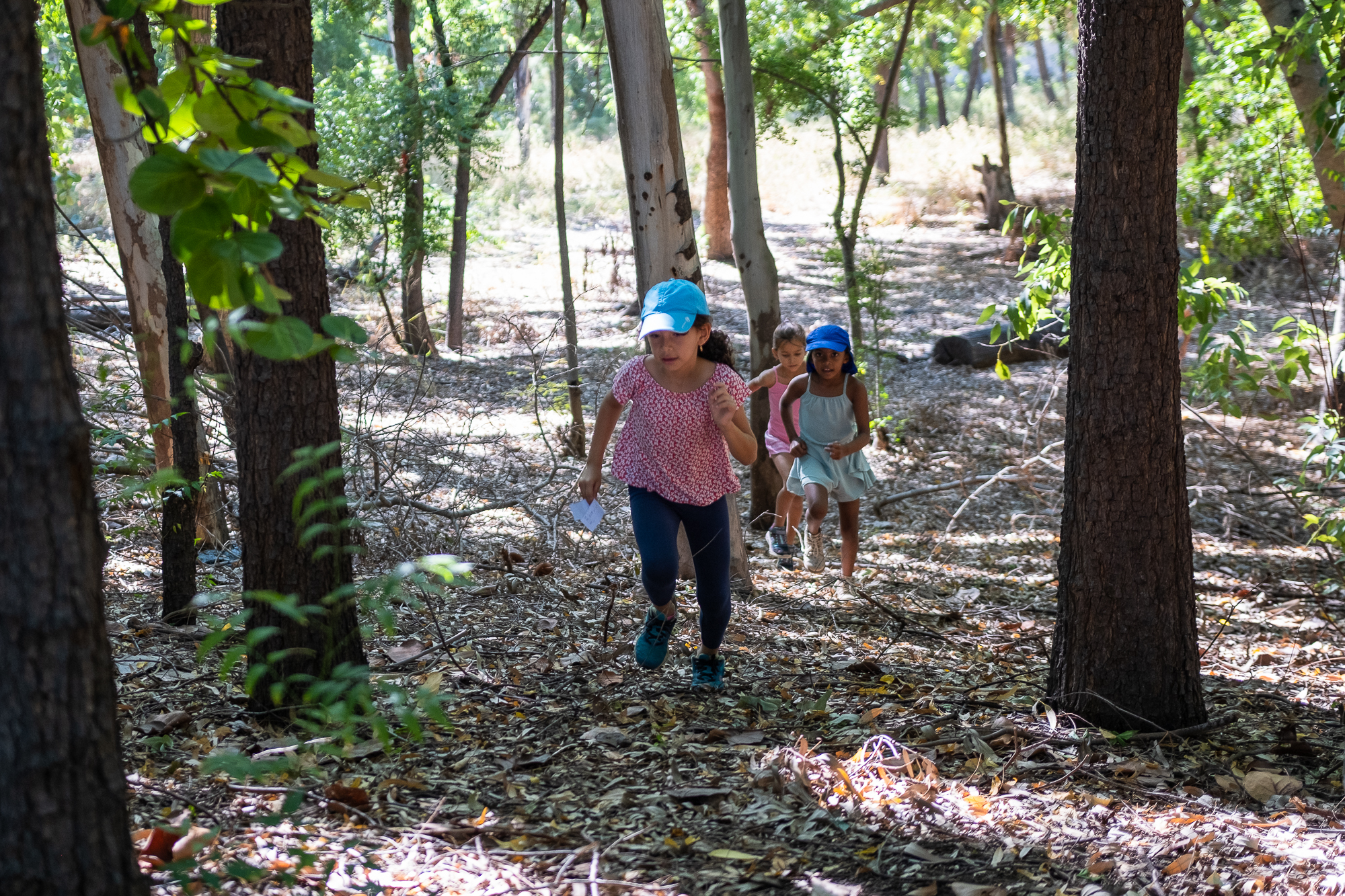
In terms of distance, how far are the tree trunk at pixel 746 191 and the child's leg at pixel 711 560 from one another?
2.53m

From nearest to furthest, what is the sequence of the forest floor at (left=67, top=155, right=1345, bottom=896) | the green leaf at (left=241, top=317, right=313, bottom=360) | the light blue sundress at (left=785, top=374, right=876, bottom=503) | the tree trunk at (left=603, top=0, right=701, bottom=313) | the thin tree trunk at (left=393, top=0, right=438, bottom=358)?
the green leaf at (left=241, top=317, right=313, bottom=360), the forest floor at (left=67, top=155, right=1345, bottom=896), the tree trunk at (left=603, top=0, right=701, bottom=313), the light blue sundress at (left=785, top=374, right=876, bottom=503), the thin tree trunk at (left=393, top=0, right=438, bottom=358)

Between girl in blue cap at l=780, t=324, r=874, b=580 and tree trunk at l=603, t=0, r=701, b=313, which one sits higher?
tree trunk at l=603, t=0, r=701, b=313

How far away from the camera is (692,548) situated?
420cm

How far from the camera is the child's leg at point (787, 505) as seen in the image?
681 cm

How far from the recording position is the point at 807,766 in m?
3.33

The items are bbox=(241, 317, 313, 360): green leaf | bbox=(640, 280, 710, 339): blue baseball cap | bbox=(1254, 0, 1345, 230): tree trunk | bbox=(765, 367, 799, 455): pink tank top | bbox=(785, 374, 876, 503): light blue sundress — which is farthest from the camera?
bbox=(1254, 0, 1345, 230): tree trunk

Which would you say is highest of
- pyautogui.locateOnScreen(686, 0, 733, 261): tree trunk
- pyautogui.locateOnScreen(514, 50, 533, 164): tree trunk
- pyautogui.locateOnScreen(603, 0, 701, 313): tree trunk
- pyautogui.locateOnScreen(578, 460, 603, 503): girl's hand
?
pyautogui.locateOnScreen(514, 50, 533, 164): tree trunk

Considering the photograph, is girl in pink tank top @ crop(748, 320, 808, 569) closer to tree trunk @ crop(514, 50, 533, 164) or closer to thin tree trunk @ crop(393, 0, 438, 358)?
thin tree trunk @ crop(393, 0, 438, 358)

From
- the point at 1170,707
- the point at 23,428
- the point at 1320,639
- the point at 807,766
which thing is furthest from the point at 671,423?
the point at 1320,639

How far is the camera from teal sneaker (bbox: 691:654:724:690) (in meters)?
4.25

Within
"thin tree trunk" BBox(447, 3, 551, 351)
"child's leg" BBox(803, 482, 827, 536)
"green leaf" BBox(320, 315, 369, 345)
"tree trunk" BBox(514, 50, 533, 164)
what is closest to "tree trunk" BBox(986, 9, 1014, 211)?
"tree trunk" BBox(514, 50, 533, 164)

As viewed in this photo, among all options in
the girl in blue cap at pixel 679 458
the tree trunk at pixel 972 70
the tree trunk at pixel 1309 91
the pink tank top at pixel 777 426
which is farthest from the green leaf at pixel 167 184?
the tree trunk at pixel 972 70

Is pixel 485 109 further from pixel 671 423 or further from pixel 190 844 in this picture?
pixel 190 844

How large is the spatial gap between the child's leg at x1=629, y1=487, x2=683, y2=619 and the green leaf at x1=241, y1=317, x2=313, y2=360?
232cm
